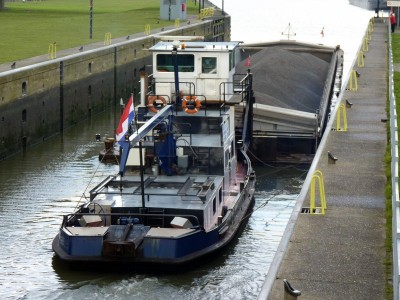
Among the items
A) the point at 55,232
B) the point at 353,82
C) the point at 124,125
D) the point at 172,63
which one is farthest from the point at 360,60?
the point at 124,125

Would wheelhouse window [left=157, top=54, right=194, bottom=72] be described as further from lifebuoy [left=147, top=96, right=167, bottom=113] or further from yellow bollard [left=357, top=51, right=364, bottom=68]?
yellow bollard [left=357, top=51, right=364, bottom=68]

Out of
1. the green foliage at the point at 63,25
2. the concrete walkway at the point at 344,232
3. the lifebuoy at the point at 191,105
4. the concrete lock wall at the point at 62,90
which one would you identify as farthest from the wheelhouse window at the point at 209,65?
the green foliage at the point at 63,25

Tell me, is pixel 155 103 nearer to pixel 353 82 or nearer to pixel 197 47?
Answer: pixel 197 47

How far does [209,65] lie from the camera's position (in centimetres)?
2947

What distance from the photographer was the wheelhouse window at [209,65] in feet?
96.3

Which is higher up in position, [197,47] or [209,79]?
[197,47]

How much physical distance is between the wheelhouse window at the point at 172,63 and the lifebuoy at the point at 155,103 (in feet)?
3.83

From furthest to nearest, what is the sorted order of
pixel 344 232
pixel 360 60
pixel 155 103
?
pixel 360 60
pixel 155 103
pixel 344 232

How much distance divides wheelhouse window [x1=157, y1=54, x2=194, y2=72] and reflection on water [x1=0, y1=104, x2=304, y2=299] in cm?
424

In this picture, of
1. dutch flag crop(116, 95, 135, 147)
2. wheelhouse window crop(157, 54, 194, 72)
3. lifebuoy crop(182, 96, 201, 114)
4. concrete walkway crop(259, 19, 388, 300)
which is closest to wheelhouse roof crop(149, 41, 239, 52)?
wheelhouse window crop(157, 54, 194, 72)

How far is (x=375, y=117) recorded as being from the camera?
31531 mm

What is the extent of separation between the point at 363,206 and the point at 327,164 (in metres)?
4.09

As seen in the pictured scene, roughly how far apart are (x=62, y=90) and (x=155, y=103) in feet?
54.8

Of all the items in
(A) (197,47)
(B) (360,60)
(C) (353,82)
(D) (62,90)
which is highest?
(A) (197,47)
